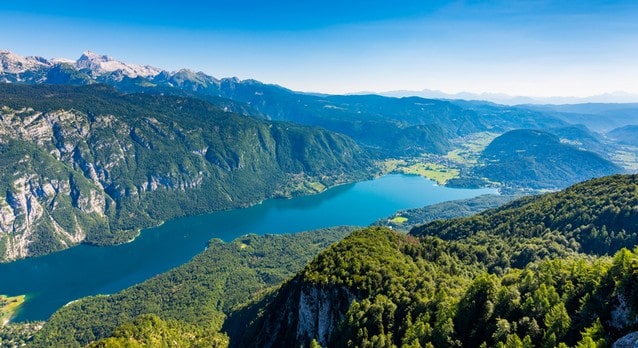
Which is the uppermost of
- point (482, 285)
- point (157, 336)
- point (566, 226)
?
point (482, 285)

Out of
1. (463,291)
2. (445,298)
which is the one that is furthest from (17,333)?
(445,298)

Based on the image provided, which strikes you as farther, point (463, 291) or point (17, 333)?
point (17, 333)

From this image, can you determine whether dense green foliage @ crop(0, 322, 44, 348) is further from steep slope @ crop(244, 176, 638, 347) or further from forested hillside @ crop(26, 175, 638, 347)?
steep slope @ crop(244, 176, 638, 347)

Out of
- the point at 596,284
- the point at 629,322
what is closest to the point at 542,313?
the point at 596,284

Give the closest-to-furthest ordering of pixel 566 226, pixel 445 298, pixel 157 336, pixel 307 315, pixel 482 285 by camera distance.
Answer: pixel 482 285
pixel 445 298
pixel 307 315
pixel 157 336
pixel 566 226

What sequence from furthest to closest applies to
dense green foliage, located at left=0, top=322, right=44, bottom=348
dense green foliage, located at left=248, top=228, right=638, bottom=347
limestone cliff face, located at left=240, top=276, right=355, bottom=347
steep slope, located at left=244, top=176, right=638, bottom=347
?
dense green foliage, located at left=0, top=322, right=44, bottom=348
limestone cliff face, located at left=240, top=276, right=355, bottom=347
steep slope, located at left=244, top=176, right=638, bottom=347
dense green foliage, located at left=248, top=228, right=638, bottom=347

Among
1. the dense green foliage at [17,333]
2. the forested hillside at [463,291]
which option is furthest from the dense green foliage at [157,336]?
the dense green foliage at [17,333]

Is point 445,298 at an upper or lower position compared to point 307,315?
upper

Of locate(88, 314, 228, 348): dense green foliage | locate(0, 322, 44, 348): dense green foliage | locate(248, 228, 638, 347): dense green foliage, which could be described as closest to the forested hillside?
locate(248, 228, 638, 347): dense green foliage

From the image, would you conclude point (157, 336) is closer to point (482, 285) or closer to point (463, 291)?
point (463, 291)

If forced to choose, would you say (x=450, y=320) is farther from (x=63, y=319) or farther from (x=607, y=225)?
(x=63, y=319)

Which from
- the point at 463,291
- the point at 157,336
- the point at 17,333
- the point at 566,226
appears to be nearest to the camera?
the point at 463,291
